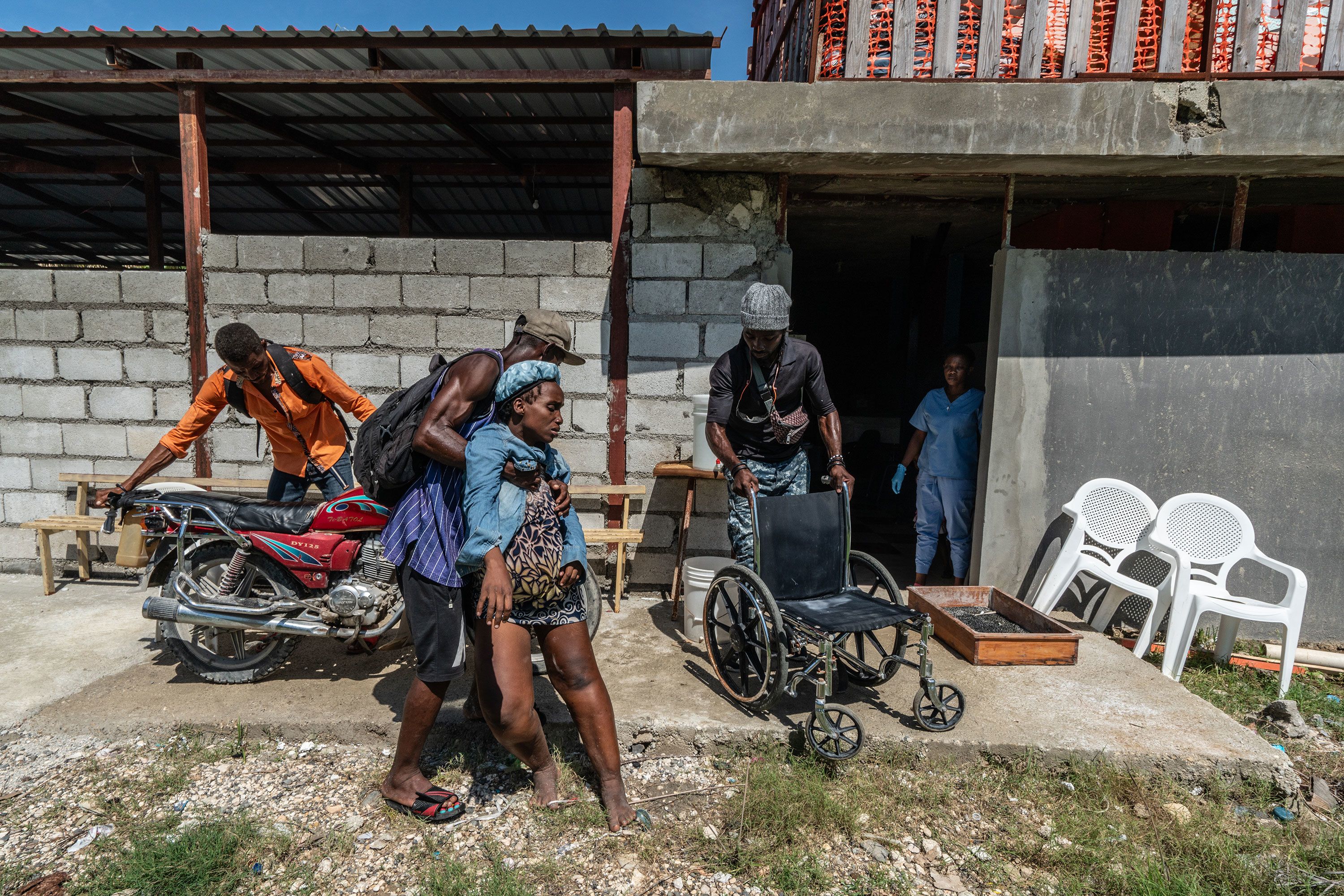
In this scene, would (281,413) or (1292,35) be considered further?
(1292,35)

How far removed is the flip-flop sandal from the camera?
2.80 metres

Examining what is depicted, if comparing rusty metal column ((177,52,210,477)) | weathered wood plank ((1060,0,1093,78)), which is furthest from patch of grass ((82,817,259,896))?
weathered wood plank ((1060,0,1093,78))

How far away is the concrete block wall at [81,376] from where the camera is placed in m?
5.38

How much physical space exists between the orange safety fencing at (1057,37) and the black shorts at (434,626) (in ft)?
12.7

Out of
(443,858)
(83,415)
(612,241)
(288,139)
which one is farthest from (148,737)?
(288,139)

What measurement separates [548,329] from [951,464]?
3.41m

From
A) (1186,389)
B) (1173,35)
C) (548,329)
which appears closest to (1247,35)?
(1173,35)

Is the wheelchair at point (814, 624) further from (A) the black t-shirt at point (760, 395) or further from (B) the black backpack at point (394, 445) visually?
(B) the black backpack at point (394, 445)

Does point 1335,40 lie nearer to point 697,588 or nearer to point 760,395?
point 760,395

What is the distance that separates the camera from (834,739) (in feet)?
10.2

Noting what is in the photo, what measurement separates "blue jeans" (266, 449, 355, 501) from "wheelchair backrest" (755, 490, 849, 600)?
2367mm

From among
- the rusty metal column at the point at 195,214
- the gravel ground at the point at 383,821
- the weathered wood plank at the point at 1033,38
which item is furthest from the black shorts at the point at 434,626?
the weathered wood plank at the point at 1033,38

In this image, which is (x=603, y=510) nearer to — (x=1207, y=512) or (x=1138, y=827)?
(x=1138, y=827)

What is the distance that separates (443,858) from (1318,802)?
11.8 ft
